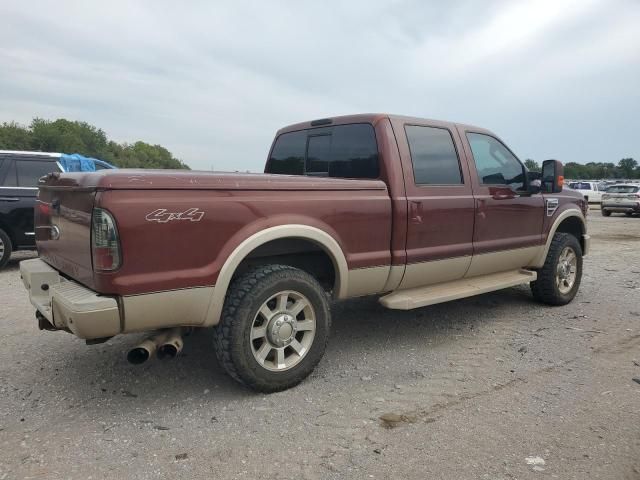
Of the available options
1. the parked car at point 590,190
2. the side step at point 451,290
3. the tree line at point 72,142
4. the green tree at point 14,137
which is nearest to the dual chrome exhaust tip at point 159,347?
the side step at point 451,290

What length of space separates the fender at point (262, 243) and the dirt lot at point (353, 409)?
66 centimetres

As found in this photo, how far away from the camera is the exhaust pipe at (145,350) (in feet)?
9.39

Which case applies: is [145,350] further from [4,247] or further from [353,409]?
[4,247]

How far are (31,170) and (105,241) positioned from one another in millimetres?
6170

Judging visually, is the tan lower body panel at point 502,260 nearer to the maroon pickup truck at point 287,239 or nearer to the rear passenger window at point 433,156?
Result: the maroon pickup truck at point 287,239

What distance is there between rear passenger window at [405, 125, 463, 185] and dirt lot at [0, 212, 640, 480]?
1.43 m

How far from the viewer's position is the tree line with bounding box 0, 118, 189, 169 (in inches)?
2404

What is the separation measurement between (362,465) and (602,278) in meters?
6.19

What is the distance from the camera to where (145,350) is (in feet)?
9.46

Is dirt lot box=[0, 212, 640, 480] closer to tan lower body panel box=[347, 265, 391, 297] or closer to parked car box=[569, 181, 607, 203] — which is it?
tan lower body panel box=[347, 265, 391, 297]

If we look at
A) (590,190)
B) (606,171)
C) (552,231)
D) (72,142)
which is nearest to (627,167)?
(606,171)

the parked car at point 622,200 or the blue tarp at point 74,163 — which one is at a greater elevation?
the blue tarp at point 74,163

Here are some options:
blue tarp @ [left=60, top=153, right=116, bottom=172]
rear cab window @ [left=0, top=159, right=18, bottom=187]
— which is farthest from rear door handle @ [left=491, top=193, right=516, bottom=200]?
rear cab window @ [left=0, top=159, right=18, bottom=187]

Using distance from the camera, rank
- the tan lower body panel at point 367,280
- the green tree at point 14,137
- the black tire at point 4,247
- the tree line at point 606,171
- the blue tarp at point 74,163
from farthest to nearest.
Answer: the tree line at point 606,171 → the green tree at point 14,137 → the blue tarp at point 74,163 → the black tire at point 4,247 → the tan lower body panel at point 367,280
